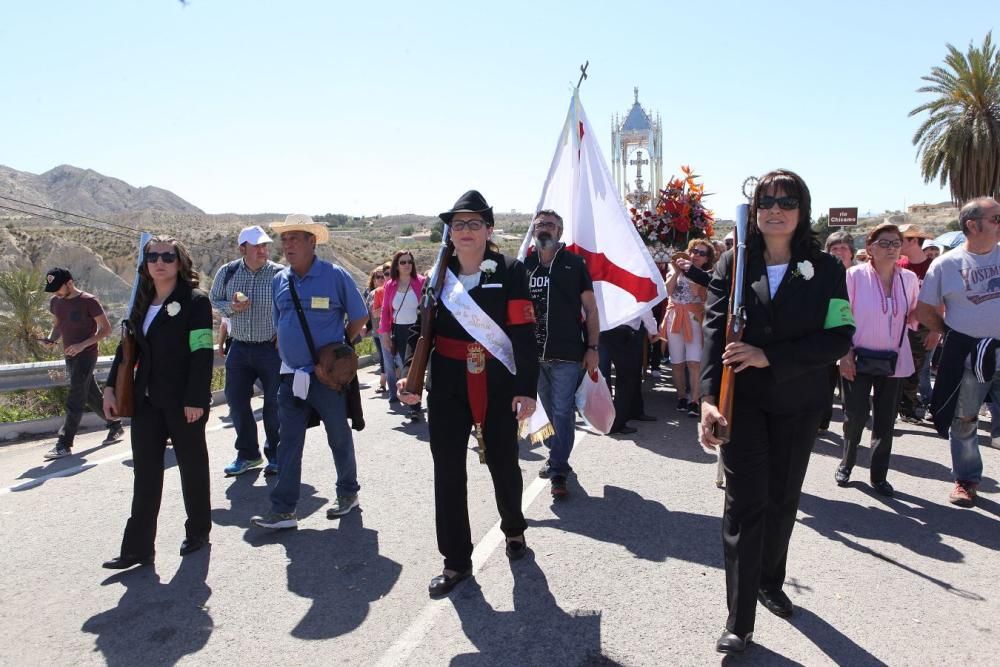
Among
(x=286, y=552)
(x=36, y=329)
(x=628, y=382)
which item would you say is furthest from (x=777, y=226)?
Answer: (x=36, y=329)

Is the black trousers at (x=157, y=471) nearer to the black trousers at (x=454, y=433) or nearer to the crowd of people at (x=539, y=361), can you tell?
the crowd of people at (x=539, y=361)

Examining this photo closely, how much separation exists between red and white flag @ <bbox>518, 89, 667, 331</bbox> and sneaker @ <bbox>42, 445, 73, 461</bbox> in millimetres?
4904

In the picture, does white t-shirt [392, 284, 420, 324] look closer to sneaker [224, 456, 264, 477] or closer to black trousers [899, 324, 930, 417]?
sneaker [224, 456, 264, 477]

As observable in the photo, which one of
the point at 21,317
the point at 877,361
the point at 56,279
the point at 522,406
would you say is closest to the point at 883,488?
the point at 877,361

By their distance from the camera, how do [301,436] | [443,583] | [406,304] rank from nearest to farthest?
[443,583] < [301,436] < [406,304]

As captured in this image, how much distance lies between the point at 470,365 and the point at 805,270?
5.78ft

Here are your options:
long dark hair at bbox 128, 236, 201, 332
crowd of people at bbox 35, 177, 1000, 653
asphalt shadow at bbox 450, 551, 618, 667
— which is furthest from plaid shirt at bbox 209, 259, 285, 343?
asphalt shadow at bbox 450, 551, 618, 667

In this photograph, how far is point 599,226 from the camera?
A: 22.0ft

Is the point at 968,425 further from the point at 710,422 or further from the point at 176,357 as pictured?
the point at 176,357

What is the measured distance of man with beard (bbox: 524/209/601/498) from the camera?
549 cm

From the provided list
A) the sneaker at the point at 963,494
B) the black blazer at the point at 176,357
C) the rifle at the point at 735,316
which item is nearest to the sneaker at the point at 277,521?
the black blazer at the point at 176,357

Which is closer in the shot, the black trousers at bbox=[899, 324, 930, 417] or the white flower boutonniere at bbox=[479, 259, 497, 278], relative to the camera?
the white flower boutonniere at bbox=[479, 259, 497, 278]

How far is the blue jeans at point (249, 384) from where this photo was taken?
6.23 metres

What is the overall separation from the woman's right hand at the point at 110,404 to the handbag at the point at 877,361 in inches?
204
